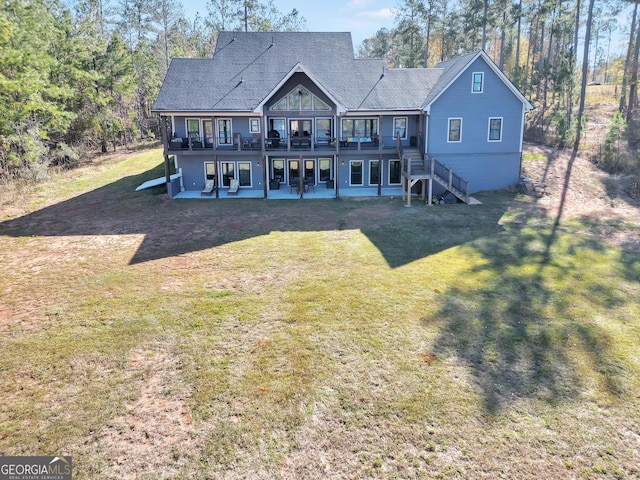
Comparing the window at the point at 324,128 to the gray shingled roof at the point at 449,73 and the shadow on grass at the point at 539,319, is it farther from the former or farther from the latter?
the shadow on grass at the point at 539,319

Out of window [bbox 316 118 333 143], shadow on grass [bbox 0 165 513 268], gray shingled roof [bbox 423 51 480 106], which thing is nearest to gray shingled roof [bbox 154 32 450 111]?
gray shingled roof [bbox 423 51 480 106]

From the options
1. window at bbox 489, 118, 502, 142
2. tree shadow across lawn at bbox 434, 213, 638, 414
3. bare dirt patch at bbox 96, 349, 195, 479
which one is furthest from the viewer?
window at bbox 489, 118, 502, 142

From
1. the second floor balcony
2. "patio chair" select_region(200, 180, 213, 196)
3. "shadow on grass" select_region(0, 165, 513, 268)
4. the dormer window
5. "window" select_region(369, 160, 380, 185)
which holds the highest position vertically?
the dormer window

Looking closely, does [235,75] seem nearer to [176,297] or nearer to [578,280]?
[176,297]

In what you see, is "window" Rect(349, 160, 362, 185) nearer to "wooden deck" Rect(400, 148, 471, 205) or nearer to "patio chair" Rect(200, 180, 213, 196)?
"wooden deck" Rect(400, 148, 471, 205)

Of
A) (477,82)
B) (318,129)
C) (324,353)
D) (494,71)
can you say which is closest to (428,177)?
(477,82)

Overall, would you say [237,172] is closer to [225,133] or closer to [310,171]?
[225,133]

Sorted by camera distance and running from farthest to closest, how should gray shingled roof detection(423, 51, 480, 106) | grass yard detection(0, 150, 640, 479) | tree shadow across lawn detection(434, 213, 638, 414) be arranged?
gray shingled roof detection(423, 51, 480, 106)
tree shadow across lawn detection(434, 213, 638, 414)
grass yard detection(0, 150, 640, 479)
